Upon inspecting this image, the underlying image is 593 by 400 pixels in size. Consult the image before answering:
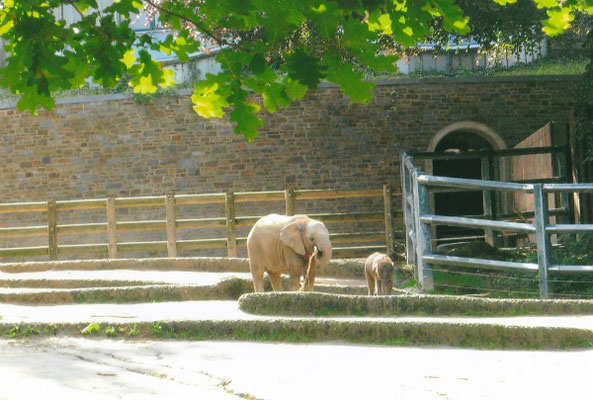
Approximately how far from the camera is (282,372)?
461cm

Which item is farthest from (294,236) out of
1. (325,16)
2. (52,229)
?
(52,229)

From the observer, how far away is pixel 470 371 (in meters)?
4.62

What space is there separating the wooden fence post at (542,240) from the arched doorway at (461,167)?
34.1ft

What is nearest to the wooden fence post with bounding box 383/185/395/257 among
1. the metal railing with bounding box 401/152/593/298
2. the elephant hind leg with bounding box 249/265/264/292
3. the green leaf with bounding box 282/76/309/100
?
the elephant hind leg with bounding box 249/265/264/292

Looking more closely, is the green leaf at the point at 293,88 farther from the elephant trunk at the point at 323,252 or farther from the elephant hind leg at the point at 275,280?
the elephant hind leg at the point at 275,280

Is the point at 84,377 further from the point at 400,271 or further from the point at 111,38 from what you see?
the point at 400,271

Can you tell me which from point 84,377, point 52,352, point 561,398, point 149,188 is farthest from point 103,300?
point 149,188

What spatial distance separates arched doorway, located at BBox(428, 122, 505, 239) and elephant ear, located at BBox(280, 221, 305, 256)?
9.37 metres

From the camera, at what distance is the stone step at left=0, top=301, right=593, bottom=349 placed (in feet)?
17.7

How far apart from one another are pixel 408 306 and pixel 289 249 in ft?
8.79

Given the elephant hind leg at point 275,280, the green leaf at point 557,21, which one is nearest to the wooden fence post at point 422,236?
the elephant hind leg at point 275,280

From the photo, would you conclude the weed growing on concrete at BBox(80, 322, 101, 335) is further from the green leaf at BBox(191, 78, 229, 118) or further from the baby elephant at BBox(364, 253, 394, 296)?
the baby elephant at BBox(364, 253, 394, 296)

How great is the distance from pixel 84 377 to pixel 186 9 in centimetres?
192

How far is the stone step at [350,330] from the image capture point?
539cm
